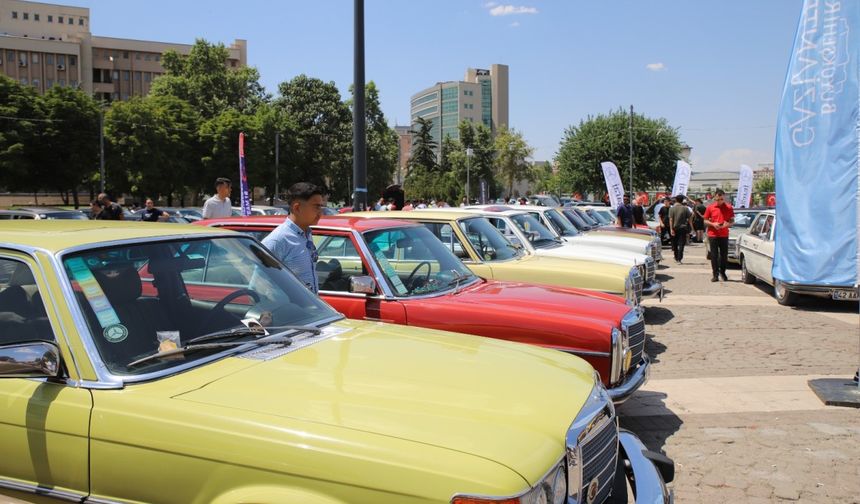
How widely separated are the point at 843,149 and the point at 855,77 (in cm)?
69

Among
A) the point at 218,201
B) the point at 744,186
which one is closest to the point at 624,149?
the point at 744,186

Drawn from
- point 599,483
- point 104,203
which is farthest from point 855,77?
point 104,203

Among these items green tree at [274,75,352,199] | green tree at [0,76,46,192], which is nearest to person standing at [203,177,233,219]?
green tree at [0,76,46,192]

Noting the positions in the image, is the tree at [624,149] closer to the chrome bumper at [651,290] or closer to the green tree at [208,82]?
the green tree at [208,82]

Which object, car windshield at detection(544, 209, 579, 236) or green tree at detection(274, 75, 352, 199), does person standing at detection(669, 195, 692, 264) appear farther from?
green tree at detection(274, 75, 352, 199)

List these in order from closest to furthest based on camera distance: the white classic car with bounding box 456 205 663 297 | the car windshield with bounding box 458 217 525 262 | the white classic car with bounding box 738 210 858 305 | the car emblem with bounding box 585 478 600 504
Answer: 1. the car emblem with bounding box 585 478 600 504
2. the car windshield with bounding box 458 217 525 262
3. the white classic car with bounding box 456 205 663 297
4. the white classic car with bounding box 738 210 858 305

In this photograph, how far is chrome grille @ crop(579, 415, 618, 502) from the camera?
256 centimetres

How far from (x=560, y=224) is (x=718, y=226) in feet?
12.0

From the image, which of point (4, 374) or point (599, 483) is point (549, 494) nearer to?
point (599, 483)

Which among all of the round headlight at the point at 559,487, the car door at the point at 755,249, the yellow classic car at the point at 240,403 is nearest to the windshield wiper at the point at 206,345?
the yellow classic car at the point at 240,403

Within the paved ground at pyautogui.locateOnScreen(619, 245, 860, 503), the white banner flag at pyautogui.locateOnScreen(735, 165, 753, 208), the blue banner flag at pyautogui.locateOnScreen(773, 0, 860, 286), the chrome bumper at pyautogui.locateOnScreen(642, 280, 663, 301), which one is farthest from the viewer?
the white banner flag at pyautogui.locateOnScreen(735, 165, 753, 208)

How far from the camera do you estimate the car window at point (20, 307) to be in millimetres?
2793

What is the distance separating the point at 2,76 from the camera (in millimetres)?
40562

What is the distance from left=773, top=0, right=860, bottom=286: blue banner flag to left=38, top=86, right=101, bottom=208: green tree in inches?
1714
